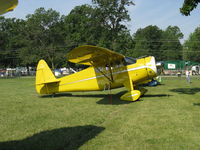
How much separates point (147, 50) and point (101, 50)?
203 feet

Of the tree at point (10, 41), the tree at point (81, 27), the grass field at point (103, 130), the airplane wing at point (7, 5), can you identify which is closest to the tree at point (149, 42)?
the tree at point (81, 27)

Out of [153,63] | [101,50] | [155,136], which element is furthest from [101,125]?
[153,63]

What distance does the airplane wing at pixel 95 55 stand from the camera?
319 inches

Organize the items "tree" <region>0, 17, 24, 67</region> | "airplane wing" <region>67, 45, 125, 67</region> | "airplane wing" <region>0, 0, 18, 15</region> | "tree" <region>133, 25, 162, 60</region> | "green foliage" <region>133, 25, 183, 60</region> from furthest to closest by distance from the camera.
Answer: "green foliage" <region>133, 25, 183, 60</region>
"tree" <region>133, 25, 162, 60</region>
"tree" <region>0, 17, 24, 67</region>
"airplane wing" <region>67, 45, 125, 67</region>
"airplane wing" <region>0, 0, 18, 15</region>

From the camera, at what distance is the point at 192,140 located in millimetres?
4328

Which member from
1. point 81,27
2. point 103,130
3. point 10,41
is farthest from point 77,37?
point 103,130

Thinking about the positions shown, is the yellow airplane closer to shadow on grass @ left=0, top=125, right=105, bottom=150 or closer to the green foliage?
shadow on grass @ left=0, top=125, right=105, bottom=150

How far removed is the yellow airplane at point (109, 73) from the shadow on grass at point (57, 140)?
158 inches

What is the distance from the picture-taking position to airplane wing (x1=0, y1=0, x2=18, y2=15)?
2.51 meters

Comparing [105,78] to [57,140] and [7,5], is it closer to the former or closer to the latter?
[57,140]

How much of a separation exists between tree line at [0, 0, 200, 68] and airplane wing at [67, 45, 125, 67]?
2610 cm

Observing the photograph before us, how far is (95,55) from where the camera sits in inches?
362

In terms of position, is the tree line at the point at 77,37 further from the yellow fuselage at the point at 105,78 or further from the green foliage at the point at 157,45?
the yellow fuselage at the point at 105,78

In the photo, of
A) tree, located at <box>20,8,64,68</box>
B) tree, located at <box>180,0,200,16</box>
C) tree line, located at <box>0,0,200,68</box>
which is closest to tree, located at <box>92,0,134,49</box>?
tree line, located at <box>0,0,200,68</box>
